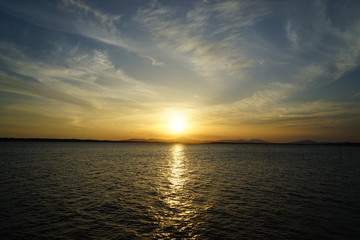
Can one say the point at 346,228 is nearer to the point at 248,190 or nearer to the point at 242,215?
the point at 242,215

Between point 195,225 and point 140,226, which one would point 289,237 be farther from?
point 140,226

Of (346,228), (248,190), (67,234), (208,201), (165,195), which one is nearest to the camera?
(67,234)

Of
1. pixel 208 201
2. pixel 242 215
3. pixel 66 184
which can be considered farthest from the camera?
pixel 66 184

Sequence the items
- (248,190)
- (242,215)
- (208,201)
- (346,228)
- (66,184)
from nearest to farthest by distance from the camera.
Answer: (346,228)
(242,215)
(208,201)
(248,190)
(66,184)

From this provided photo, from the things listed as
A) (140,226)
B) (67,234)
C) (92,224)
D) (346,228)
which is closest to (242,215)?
(346,228)

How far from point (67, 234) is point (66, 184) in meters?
21.1

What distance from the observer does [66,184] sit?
112 feet

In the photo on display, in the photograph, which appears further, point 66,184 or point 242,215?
point 66,184

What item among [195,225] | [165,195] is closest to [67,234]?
[195,225]

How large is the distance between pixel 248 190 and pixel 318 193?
33.4 feet

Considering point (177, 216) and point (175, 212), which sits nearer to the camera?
point (177, 216)

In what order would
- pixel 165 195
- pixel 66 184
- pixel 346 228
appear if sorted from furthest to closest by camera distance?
pixel 66 184 < pixel 165 195 < pixel 346 228

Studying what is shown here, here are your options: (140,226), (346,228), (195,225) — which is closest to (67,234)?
(140,226)

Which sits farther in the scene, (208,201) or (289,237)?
(208,201)
